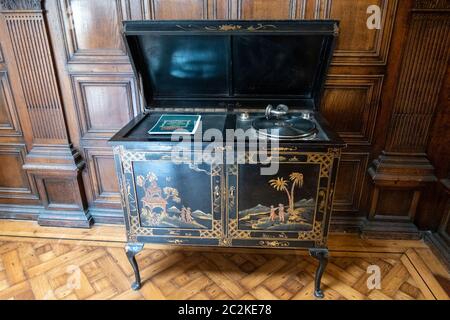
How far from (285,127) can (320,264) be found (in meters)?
0.57

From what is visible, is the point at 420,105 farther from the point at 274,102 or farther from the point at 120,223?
the point at 120,223

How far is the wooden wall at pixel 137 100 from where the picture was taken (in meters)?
1.40

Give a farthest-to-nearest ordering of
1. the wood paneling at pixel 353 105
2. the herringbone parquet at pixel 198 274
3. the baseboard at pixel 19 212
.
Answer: the baseboard at pixel 19 212 → the wood paneling at pixel 353 105 → the herringbone parquet at pixel 198 274

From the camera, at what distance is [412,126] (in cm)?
153

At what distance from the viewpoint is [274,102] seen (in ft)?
4.76

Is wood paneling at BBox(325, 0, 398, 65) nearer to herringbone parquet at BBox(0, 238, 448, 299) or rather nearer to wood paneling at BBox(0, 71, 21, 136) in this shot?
herringbone parquet at BBox(0, 238, 448, 299)

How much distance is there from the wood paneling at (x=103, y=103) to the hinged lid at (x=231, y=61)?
0.18 m

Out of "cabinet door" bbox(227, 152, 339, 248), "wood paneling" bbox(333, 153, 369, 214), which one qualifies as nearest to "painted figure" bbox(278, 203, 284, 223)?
"cabinet door" bbox(227, 152, 339, 248)

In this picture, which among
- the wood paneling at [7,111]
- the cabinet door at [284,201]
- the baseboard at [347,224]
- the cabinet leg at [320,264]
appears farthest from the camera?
the baseboard at [347,224]

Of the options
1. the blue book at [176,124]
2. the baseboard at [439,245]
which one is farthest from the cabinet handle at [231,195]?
the baseboard at [439,245]

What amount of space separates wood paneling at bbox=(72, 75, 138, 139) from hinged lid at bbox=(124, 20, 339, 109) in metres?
0.18

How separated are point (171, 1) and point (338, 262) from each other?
56.5 inches

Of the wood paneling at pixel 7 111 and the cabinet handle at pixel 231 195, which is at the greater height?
the wood paneling at pixel 7 111

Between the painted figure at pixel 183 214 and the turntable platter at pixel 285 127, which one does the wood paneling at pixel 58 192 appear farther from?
the turntable platter at pixel 285 127
